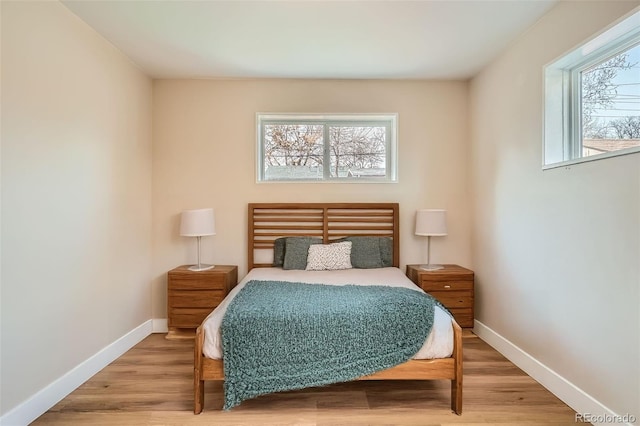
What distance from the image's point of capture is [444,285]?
3.08 meters

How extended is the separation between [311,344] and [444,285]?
66.3 inches

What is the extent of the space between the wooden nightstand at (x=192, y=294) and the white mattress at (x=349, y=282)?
31 cm

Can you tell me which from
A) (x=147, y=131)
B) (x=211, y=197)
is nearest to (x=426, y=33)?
(x=211, y=197)

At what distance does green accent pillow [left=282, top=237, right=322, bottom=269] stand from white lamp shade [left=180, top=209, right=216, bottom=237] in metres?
0.77

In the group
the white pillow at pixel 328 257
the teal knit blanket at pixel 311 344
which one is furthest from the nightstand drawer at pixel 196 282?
the teal knit blanket at pixel 311 344

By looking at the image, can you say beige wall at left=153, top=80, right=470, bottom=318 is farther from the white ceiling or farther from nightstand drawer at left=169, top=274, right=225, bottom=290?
nightstand drawer at left=169, top=274, right=225, bottom=290

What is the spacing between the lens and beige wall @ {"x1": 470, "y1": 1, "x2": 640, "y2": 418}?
171 cm

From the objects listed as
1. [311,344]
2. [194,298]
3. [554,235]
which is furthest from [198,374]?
[554,235]

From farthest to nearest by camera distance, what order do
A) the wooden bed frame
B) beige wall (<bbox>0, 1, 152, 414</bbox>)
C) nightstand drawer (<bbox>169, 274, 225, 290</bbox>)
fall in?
the wooden bed frame
nightstand drawer (<bbox>169, 274, 225, 290</bbox>)
beige wall (<bbox>0, 1, 152, 414</bbox>)

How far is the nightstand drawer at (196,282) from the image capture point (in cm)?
304

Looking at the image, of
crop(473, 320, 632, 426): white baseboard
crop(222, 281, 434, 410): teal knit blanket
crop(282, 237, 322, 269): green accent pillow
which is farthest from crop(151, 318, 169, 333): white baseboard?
crop(473, 320, 632, 426): white baseboard

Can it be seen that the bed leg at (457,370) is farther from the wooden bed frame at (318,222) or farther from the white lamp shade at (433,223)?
the wooden bed frame at (318,222)

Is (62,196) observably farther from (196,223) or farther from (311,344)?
(311,344)

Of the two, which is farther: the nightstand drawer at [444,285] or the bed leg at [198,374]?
the nightstand drawer at [444,285]
